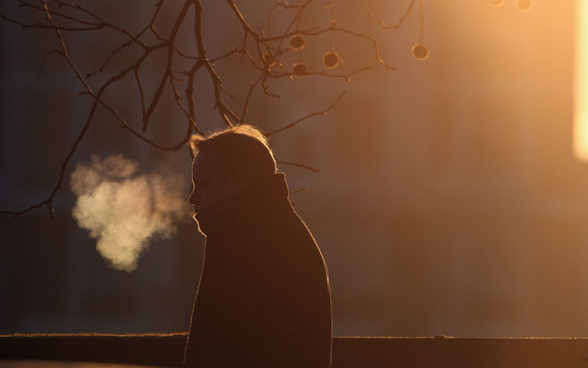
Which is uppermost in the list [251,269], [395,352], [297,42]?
[297,42]

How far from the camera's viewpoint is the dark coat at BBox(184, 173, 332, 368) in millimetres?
4477

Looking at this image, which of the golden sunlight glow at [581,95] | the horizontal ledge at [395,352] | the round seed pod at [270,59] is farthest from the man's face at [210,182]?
the golden sunlight glow at [581,95]

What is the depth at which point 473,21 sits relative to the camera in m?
44.7

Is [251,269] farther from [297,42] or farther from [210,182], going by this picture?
[297,42]

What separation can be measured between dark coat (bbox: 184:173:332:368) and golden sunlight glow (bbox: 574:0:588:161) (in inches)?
1710

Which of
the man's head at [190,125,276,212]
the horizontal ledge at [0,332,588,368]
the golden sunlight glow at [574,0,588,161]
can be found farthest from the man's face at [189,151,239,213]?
the golden sunlight glow at [574,0,588,161]

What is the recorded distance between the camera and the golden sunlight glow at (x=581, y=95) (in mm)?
46125

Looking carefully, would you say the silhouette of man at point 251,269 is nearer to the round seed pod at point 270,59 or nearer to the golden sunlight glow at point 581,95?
the round seed pod at point 270,59

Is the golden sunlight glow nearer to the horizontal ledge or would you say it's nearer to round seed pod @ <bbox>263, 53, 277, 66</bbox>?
the horizontal ledge

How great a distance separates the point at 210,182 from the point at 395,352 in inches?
104

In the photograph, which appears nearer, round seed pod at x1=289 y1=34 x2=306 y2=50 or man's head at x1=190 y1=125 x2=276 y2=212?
man's head at x1=190 y1=125 x2=276 y2=212

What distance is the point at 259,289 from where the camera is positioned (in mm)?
4465

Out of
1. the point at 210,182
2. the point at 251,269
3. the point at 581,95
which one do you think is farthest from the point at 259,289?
the point at 581,95

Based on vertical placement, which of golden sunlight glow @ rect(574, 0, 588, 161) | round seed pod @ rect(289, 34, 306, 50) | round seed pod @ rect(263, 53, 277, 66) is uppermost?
golden sunlight glow @ rect(574, 0, 588, 161)
